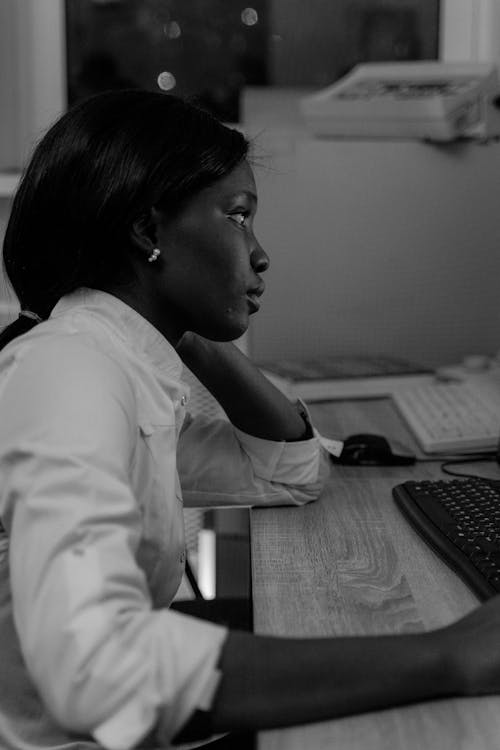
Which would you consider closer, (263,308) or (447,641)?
(447,641)

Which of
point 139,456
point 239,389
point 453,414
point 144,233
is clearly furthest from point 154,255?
point 453,414

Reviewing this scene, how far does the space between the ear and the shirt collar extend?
0.19 ft

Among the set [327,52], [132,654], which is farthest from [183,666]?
[327,52]

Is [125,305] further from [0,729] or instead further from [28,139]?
[28,139]

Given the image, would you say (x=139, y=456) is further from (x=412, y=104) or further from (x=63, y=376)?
(x=412, y=104)

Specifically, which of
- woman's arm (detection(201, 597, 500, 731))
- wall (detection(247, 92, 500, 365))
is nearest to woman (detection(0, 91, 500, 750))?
woman's arm (detection(201, 597, 500, 731))

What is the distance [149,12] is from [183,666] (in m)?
2.14

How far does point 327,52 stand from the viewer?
8.11 feet

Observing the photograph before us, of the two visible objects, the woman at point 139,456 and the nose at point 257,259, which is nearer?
the woman at point 139,456

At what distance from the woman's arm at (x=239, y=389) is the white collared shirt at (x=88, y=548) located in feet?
1.00

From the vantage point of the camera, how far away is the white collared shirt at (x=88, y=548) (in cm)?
58

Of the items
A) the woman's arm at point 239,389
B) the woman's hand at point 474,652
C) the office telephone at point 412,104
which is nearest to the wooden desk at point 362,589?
the woman's hand at point 474,652

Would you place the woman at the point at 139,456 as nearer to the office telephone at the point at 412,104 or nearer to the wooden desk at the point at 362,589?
the wooden desk at the point at 362,589

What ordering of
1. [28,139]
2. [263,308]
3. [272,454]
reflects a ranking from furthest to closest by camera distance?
1. [28,139]
2. [263,308]
3. [272,454]
